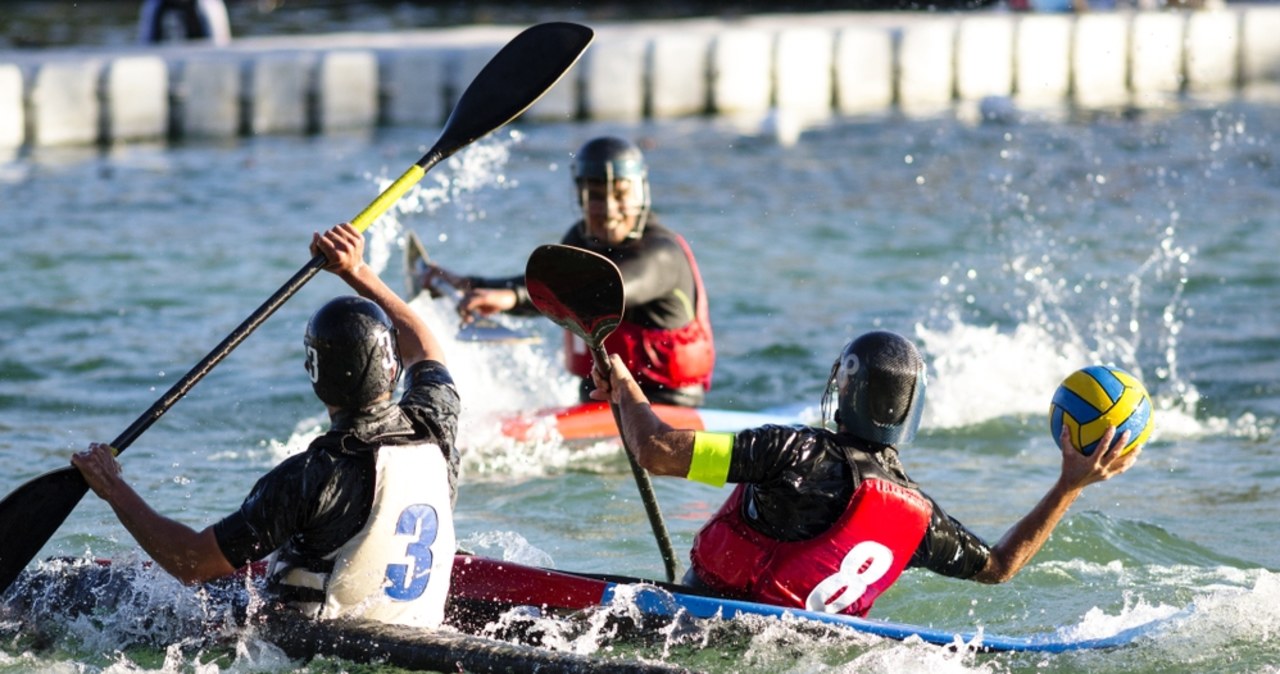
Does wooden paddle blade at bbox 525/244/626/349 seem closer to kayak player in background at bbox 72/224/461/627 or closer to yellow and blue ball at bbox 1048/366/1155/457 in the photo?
kayak player in background at bbox 72/224/461/627

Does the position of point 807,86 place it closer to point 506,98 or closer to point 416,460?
point 506,98

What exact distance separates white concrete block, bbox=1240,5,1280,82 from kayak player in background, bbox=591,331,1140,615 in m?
16.4

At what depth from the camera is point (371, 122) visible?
16.8 meters

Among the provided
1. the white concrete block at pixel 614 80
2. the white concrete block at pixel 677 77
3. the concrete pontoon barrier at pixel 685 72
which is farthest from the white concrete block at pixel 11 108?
the white concrete block at pixel 677 77

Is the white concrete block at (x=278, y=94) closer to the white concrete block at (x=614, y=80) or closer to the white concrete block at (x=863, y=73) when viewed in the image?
the white concrete block at (x=614, y=80)

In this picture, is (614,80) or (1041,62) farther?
(1041,62)

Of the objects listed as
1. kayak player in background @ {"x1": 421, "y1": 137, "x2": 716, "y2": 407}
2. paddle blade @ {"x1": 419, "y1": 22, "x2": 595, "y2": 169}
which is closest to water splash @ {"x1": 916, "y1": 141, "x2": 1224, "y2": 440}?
kayak player in background @ {"x1": 421, "y1": 137, "x2": 716, "y2": 407}

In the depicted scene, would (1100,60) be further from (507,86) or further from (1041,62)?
(507,86)

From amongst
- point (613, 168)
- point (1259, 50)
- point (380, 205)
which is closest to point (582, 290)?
point (380, 205)

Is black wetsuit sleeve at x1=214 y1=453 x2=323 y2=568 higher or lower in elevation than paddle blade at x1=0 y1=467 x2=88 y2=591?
higher

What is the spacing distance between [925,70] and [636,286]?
11798mm

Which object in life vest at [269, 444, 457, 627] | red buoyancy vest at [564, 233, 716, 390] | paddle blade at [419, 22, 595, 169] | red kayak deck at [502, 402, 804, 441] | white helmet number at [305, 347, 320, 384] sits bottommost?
red kayak deck at [502, 402, 804, 441]

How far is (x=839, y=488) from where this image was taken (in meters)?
4.57

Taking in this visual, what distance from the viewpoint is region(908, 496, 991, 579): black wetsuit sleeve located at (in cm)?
475
